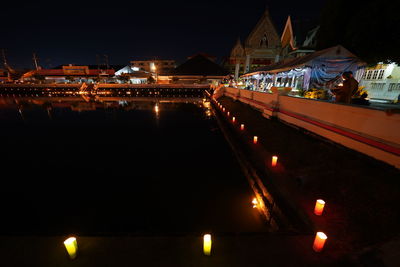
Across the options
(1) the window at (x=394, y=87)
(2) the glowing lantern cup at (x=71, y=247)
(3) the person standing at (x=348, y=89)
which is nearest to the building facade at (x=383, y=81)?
(1) the window at (x=394, y=87)

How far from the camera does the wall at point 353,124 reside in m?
4.43

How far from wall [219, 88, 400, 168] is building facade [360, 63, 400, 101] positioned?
24.2 feet

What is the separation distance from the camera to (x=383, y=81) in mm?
11594

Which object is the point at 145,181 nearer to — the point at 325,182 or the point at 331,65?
the point at 325,182

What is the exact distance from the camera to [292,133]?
823 centimetres

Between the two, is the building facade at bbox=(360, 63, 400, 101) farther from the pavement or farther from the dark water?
the pavement

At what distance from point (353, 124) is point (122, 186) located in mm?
8228

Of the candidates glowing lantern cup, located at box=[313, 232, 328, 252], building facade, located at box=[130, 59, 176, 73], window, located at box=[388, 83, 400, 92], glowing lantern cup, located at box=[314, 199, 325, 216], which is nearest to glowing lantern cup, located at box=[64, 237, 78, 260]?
glowing lantern cup, located at box=[313, 232, 328, 252]

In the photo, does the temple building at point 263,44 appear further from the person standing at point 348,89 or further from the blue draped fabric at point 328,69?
the person standing at point 348,89

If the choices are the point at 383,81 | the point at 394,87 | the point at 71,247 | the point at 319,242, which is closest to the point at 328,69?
the point at 383,81

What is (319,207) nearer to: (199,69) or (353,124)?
(353,124)

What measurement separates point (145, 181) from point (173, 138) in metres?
5.05

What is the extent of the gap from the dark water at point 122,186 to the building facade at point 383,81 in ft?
38.5

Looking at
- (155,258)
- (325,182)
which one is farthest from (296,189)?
(155,258)
